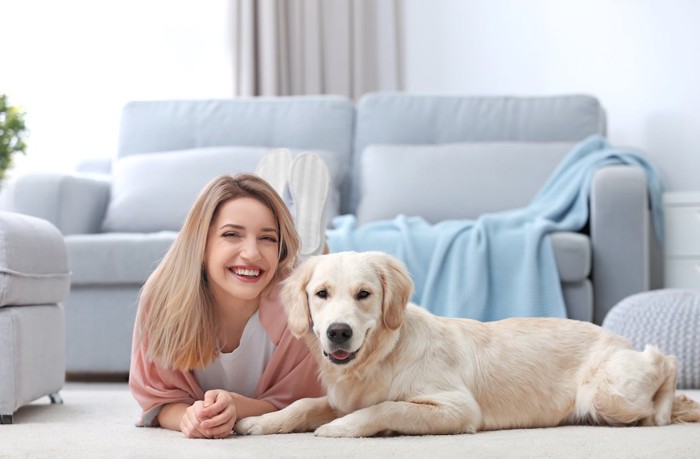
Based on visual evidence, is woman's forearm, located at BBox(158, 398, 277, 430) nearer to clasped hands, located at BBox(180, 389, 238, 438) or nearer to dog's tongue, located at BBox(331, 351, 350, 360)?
clasped hands, located at BBox(180, 389, 238, 438)

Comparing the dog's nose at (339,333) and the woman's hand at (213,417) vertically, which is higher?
the dog's nose at (339,333)

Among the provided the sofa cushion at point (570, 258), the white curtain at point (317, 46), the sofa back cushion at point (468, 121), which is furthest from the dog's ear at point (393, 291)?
the white curtain at point (317, 46)

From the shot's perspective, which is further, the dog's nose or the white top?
the white top

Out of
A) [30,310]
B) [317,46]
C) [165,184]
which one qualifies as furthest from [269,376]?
[317,46]

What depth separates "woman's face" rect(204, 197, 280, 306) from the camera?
6.64 feet

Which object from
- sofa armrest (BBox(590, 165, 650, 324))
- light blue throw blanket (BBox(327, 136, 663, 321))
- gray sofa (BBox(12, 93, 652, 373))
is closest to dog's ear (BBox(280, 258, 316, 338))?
light blue throw blanket (BBox(327, 136, 663, 321))

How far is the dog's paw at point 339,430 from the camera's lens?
1.78 m

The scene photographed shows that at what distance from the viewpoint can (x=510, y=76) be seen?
5.15 metres

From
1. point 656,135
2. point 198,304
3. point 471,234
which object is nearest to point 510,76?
point 656,135

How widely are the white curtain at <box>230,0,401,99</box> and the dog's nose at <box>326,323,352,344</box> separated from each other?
359 cm

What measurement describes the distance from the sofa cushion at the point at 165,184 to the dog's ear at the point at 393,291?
217 cm

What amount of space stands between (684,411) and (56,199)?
2.56 meters

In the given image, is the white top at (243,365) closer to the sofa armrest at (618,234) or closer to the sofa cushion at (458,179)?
the sofa armrest at (618,234)

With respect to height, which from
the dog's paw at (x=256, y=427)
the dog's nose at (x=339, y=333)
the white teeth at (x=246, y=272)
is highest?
the white teeth at (x=246, y=272)
